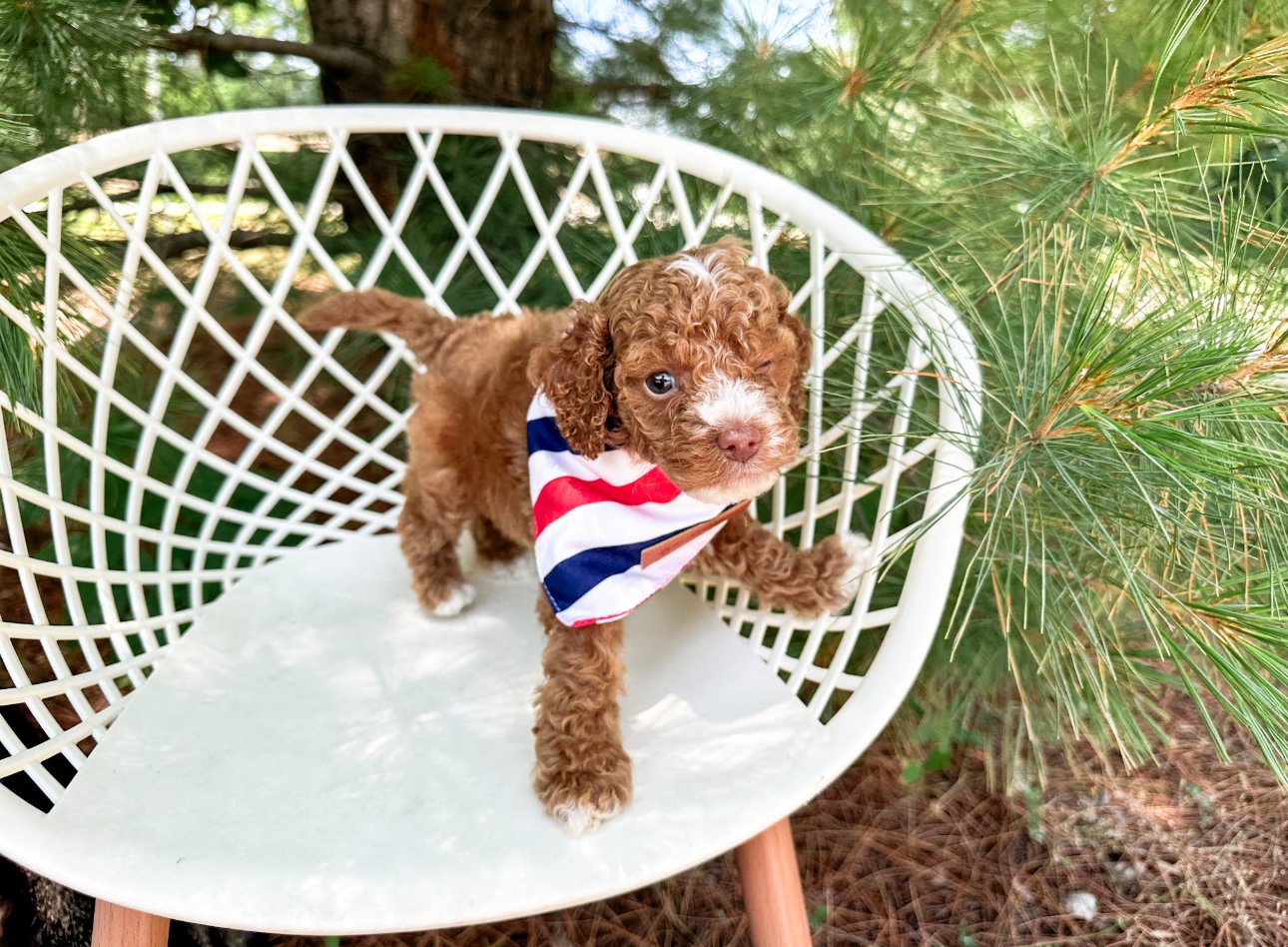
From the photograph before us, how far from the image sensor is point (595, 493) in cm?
119

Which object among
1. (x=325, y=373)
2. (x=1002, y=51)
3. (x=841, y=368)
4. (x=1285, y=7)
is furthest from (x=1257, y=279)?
(x=325, y=373)

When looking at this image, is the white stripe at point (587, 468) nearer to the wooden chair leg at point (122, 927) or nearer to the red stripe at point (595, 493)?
the red stripe at point (595, 493)

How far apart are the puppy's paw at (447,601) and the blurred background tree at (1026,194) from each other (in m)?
0.66

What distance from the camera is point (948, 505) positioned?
1.05 m

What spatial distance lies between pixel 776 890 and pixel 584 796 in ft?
1.02

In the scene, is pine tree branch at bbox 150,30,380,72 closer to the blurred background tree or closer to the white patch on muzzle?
the blurred background tree

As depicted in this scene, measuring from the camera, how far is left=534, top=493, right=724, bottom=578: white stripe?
1.18m

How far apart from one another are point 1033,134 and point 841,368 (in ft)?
1.48

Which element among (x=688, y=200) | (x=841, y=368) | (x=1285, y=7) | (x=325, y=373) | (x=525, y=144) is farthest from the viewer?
(x=325, y=373)

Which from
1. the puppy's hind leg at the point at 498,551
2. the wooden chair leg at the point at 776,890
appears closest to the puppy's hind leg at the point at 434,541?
the puppy's hind leg at the point at 498,551

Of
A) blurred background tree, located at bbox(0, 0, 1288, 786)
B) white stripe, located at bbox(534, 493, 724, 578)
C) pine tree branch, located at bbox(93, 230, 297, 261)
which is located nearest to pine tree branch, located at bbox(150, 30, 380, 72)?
blurred background tree, located at bbox(0, 0, 1288, 786)

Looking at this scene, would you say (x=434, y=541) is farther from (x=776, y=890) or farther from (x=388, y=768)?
(x=776, y=890)

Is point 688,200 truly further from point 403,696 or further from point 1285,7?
point 403,696

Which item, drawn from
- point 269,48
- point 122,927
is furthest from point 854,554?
point 269,48
